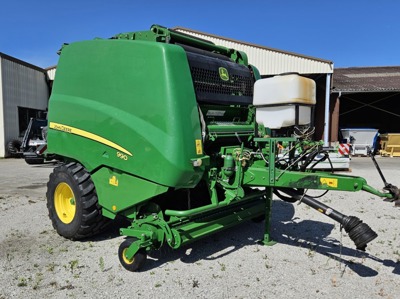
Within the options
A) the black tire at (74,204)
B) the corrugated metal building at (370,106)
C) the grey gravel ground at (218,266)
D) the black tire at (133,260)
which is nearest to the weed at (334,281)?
the grey gravel ground at (218,266)

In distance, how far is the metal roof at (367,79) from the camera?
58.3 feet

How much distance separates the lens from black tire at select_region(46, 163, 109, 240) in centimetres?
409

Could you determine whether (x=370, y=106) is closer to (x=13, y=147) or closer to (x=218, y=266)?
(x=13, y=147)

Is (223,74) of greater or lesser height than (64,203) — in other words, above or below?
above

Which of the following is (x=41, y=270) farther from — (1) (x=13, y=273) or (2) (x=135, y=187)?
(2) (x=135, y=187)

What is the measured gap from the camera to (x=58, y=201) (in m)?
4.55

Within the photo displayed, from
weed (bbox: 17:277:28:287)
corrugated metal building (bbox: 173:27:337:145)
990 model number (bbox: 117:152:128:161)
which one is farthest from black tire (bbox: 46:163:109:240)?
corrugated metal building (bbox: 173:27:337:145)

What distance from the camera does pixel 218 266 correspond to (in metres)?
3.63

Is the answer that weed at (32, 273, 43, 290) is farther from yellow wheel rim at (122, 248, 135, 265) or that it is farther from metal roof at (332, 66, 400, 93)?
metal roof at (332, 66, 400, 93)

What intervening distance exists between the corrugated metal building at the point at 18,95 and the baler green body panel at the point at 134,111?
13175mm

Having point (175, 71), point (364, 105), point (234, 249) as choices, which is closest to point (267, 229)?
point (234, 249)

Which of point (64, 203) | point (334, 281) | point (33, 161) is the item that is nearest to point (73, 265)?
point (64, 203)

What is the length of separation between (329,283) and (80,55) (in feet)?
11.5

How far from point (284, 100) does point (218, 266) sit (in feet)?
5.80
